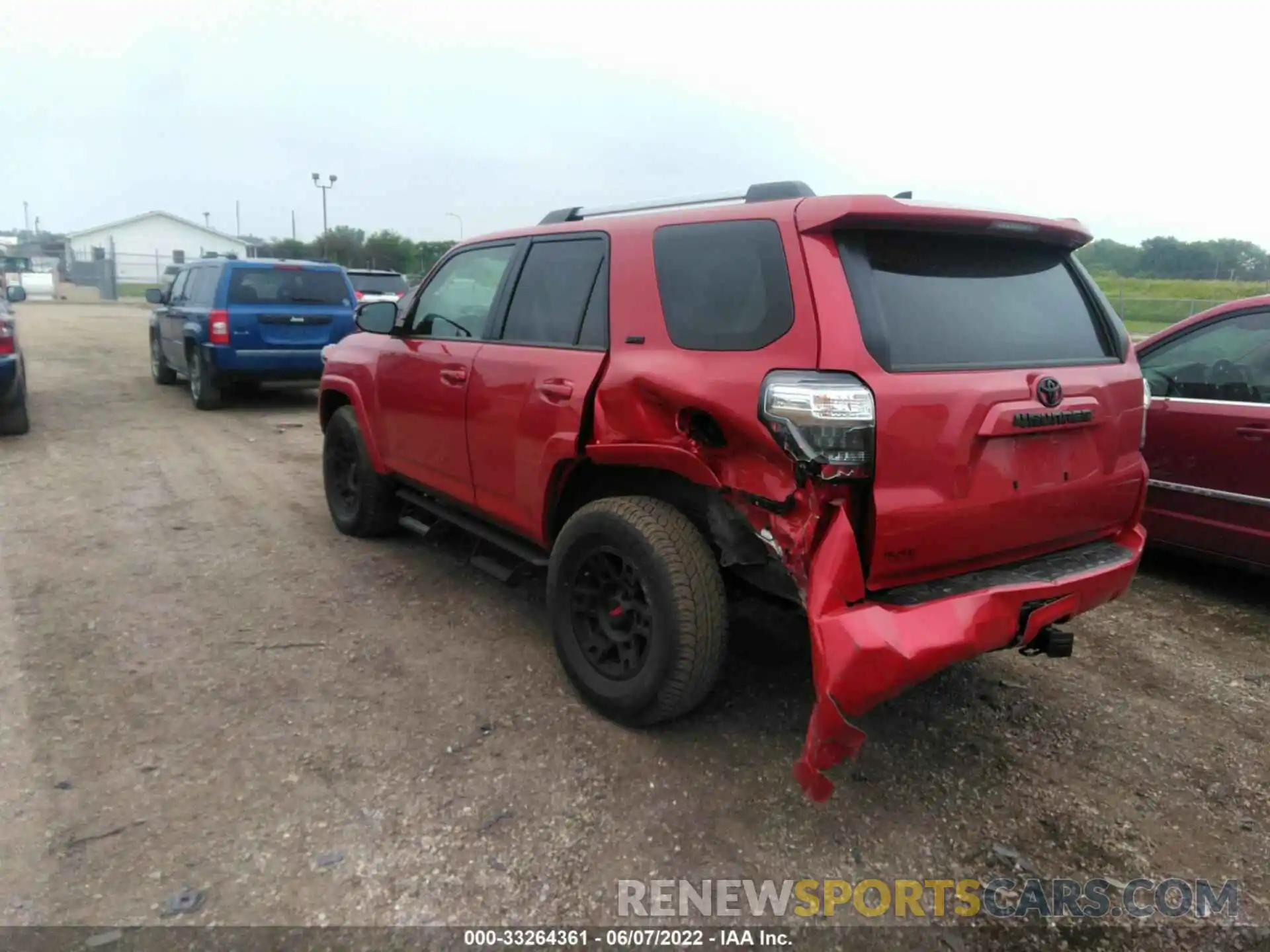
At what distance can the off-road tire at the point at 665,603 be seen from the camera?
305 centimetres

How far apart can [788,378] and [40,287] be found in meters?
44.6

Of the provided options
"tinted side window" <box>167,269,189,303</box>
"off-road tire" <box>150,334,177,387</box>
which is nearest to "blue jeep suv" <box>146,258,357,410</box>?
"tinted side window" <box>167,269,189,303</box>

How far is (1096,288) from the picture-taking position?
349 centimetres

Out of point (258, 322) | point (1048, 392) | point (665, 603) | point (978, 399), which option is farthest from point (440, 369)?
point (258, 322)

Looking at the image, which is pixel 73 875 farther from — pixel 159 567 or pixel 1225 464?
pixel 1225 464

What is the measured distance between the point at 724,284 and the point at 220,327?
29.3ft

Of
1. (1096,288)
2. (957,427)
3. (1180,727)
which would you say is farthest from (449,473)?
(1180,727)

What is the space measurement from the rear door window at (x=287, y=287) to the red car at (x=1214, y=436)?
9.09 meters

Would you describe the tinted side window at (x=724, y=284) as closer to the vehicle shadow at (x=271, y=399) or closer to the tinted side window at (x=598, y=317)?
the tinted side window at (x=598, y=317)

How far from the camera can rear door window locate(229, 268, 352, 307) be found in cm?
1056

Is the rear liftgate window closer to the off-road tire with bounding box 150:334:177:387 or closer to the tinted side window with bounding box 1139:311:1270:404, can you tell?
the tinted side window with bounding box 1139:311:1270:404

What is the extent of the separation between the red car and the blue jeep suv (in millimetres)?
8508

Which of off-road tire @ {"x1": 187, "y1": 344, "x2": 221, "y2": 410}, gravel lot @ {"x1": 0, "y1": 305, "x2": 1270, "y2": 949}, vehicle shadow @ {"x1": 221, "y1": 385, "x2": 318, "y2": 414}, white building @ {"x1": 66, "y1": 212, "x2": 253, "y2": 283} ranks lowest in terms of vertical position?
gravel lot @ {"x1": 0, "y1": 305, "x2": 1270, "y2": 949}

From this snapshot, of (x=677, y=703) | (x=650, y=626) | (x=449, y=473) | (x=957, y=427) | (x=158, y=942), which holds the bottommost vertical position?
(x=158, y=942)
